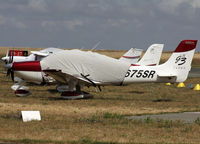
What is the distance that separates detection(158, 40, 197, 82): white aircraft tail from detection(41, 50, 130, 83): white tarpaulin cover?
2.04m

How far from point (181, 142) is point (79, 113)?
19.0 ft

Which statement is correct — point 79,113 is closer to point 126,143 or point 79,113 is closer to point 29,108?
point 29,108

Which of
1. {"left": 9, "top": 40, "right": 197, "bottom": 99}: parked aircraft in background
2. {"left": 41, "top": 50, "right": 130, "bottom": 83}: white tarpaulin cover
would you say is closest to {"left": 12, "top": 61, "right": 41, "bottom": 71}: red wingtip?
{"left": 9, "top": 40, "right": 197, "bottom": 99}: parked aircraft in background

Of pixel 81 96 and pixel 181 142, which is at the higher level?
pixel 181 142

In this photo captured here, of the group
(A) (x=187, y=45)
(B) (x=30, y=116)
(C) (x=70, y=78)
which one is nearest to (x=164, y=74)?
(A) (x=187, y=45)

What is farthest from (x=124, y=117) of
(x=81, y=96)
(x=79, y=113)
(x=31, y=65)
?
(x=31, y=65)

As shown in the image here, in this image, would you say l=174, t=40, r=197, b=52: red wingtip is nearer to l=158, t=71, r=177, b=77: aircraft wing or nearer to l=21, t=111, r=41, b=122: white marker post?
l=158, t=71, r=177, b=77: aircraft wing

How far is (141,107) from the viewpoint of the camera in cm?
1759

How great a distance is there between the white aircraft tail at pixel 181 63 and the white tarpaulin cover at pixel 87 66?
6.70 feet

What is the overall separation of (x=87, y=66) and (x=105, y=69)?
0.90m

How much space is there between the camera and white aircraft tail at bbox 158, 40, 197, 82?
19812 mm

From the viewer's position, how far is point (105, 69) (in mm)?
20609

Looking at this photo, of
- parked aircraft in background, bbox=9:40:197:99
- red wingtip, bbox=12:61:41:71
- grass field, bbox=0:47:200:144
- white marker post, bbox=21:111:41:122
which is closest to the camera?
grass field, bbox=0:47:200:144

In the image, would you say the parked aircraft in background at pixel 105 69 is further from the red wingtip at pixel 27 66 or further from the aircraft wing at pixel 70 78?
the red wingtip at pixel 27 66
